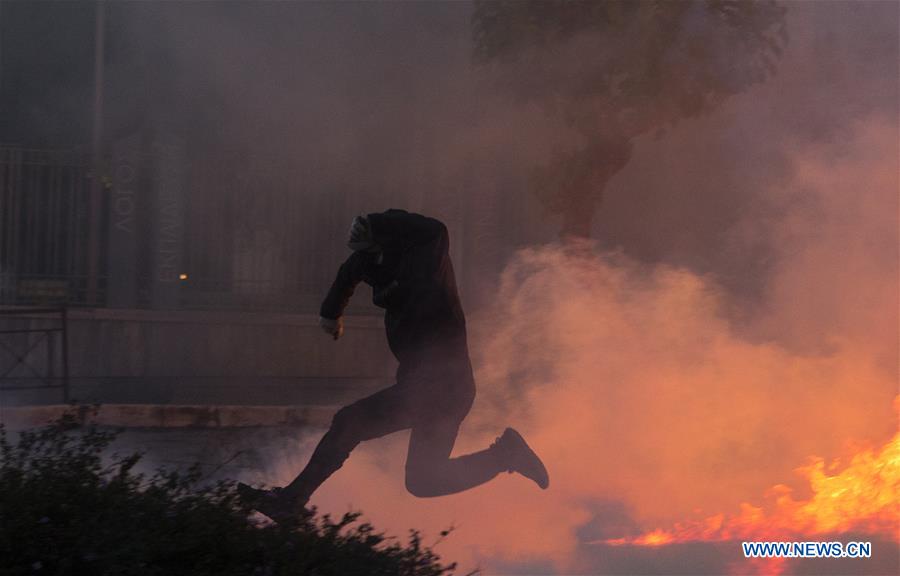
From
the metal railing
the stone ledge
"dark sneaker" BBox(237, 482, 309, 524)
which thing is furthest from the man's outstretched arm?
the metal railing

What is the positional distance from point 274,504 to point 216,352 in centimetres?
763

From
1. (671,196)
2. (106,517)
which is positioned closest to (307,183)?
(671,196)

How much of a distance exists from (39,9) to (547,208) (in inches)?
229

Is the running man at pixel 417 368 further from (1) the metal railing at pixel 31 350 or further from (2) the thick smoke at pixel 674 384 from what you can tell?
(1) the metal railing at pixel 31 350

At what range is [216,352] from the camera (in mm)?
11289

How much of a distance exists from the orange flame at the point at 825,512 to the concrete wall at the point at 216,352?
5383 mm

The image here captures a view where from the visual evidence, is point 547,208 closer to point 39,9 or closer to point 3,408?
point 3,408

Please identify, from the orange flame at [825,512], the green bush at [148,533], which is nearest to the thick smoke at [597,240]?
the orange flame at [825,512]

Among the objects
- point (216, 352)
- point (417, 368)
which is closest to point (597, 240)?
point (216, 352)

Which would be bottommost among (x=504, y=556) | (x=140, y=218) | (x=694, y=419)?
(x=504, y=556)

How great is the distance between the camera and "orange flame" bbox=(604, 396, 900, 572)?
5.26m

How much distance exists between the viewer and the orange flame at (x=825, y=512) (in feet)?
17.3

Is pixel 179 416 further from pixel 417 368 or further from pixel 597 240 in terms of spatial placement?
pixel 597 240

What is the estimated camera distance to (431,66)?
1126 cm
